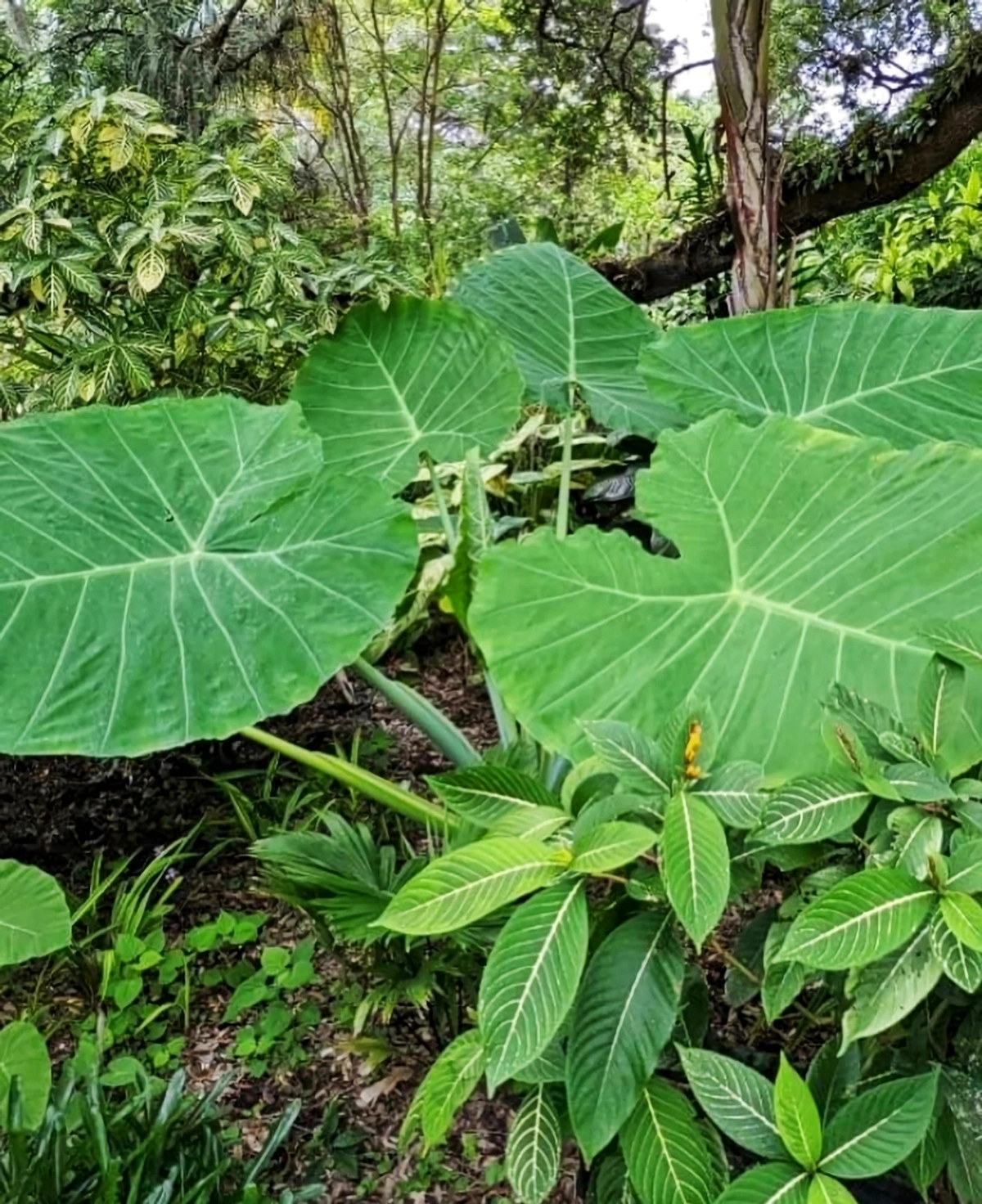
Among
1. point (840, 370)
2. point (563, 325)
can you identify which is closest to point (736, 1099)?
point (840, 370)

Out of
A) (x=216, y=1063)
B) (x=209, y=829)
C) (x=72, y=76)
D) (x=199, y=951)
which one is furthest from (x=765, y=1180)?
(x=72, y=76)

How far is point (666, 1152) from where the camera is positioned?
0.64 m

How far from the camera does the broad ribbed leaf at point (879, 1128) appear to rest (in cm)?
56

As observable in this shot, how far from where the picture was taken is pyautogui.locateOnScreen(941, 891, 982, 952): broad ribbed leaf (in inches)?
19.7

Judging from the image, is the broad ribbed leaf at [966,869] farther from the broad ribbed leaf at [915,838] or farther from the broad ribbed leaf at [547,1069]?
the broad ribbed leaf at [547,1069]

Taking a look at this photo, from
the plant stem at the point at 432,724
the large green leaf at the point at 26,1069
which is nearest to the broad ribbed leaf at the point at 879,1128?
the plant stem at the point at 432,724

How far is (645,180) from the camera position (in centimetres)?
519

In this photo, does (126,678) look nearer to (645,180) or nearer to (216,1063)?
(216,1063)

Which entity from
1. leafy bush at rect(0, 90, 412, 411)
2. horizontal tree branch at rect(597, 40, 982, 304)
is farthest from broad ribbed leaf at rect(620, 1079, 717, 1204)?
horizontal tree branch at rect(597, 40, 982, 304)

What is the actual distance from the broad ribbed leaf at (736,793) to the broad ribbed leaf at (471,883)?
0.38 feet

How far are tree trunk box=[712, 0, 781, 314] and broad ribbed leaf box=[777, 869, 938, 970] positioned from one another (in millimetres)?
1596

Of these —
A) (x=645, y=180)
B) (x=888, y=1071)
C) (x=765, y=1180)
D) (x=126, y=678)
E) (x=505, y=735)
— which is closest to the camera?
(x=765, y=1180)

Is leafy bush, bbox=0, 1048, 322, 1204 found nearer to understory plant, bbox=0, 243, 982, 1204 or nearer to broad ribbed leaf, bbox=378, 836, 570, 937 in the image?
understory plant, bbox=0, 243, 982, 1204

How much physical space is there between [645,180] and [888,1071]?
5429 mm
